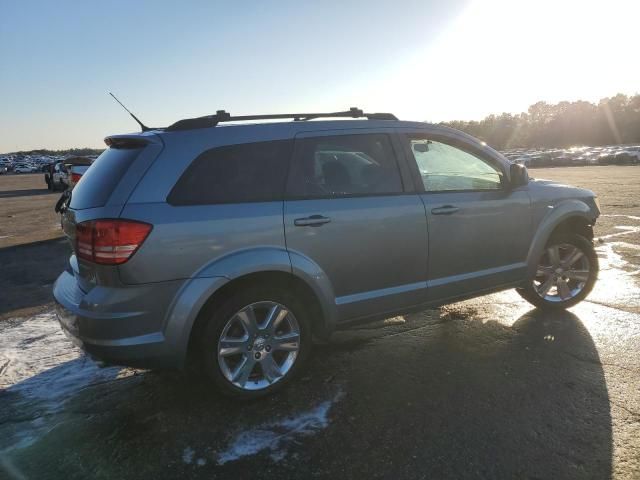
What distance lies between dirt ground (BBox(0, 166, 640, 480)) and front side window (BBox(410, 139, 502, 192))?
4.34 ft

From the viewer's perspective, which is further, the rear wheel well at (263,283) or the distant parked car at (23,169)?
the distant parked car at (23,169)

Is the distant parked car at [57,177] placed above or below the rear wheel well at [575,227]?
below

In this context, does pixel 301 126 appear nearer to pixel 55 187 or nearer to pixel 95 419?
pixel 95 419

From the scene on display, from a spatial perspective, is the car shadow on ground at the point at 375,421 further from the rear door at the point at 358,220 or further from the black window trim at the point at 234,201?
the black window trim at the point at 234,201

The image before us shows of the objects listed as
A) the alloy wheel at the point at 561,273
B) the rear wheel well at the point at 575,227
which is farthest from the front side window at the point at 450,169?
the alloy wheel at the point at 561,273

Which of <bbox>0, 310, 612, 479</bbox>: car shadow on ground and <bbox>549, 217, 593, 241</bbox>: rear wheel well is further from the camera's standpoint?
<bbox>549, 217, 593, 241</bbox>: rear wheel well

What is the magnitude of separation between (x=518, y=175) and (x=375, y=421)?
2.42m

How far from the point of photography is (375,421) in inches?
115

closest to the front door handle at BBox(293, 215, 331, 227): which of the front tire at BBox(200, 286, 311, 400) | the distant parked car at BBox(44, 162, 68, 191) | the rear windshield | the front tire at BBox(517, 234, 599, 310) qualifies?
the front tire at BBox(200, 286, 311, 400)

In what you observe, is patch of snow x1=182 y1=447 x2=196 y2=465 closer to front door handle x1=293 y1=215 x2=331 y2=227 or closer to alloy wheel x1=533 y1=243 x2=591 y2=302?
front door handle x1=293 y1=215 x2=331 y2=227

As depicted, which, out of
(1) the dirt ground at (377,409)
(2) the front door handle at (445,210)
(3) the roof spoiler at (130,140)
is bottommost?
(1) the dirt ground at (377,409)

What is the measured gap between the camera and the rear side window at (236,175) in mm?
2900

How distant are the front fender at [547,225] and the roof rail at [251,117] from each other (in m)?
1.76

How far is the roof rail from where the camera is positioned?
10.2 ft
